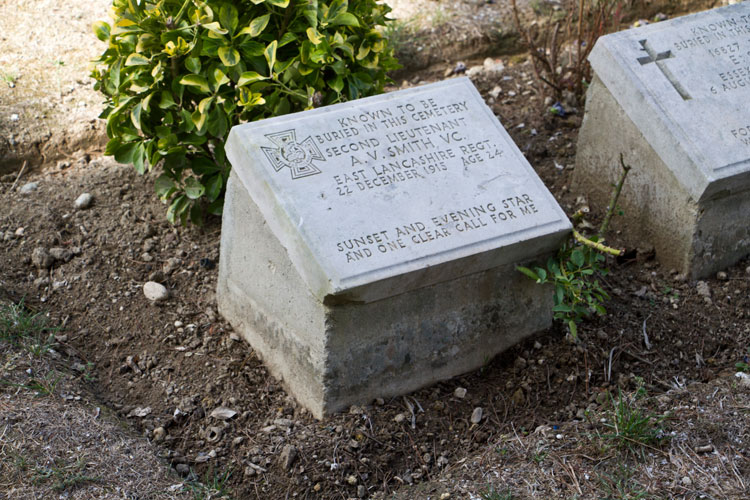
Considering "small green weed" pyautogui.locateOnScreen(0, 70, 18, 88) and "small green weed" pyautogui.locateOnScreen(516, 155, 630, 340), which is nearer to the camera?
"small green weed" pyautogui.locateOnScreen(516, 155, 630, 340)

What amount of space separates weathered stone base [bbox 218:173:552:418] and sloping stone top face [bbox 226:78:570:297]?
125 mm

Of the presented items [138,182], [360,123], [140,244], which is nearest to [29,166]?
[138,182]

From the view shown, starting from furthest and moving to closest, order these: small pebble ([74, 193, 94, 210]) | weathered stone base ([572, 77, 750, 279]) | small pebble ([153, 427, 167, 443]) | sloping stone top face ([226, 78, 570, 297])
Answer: small pebble ([74, 193, 94, 210]) < weathered stone base ([572, 77, 750, 279]) < small pebble ([153, 427, 167, 443]) < sloping stone top face ([226, 78, 570, 297])

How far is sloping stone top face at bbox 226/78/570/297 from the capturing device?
2.61 m

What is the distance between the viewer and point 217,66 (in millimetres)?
3309

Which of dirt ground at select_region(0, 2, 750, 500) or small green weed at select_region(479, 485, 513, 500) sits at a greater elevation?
small green weed at select_region(479, 485, 513, 500)

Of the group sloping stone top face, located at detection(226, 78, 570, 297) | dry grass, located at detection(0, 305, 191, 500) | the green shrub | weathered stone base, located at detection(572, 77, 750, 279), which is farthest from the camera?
weathered stone base, located at detection(572, 77, 750, 279)

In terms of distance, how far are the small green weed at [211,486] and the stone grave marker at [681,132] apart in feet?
6.72

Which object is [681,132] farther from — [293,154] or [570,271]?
[293,154]

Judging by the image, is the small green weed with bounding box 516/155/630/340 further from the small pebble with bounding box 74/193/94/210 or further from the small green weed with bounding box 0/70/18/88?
the small green weed with bounding box 0/70/18/88

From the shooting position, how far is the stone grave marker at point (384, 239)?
2637 millimetres

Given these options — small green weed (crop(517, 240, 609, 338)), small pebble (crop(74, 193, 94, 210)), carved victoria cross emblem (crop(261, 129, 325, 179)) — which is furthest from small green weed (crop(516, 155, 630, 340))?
small pebble (crop(74, 193, 94, 210))

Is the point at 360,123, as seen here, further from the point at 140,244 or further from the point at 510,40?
the point at 510,40

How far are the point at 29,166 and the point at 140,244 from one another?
0.91 m
